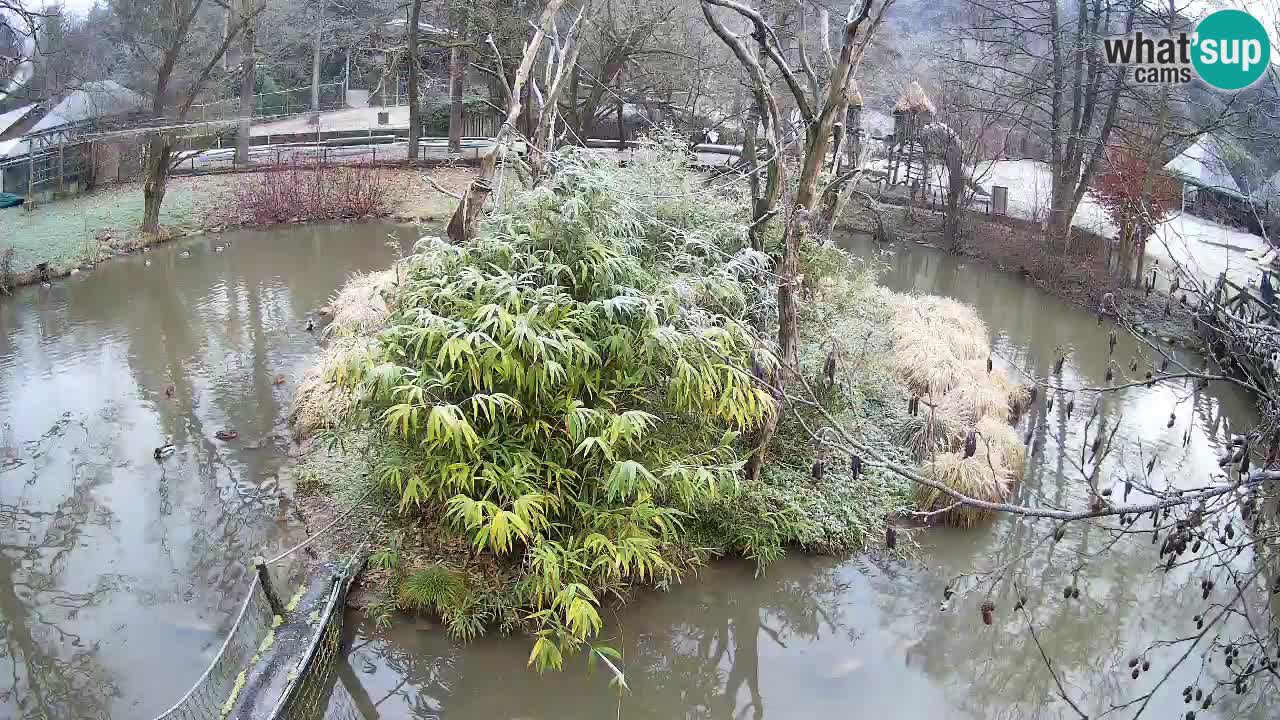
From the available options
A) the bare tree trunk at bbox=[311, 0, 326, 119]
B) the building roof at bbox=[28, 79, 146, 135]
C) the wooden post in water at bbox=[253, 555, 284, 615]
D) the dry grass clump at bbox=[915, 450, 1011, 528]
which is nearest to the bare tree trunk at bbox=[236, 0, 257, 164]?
the building roof at bbox=[28, 79, 146, 135]

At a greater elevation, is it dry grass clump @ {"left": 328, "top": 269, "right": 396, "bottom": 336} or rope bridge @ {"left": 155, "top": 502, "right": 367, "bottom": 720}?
dry grass clump @ {"left": 328, "top": 269, "right": 396, "bottom": 336}

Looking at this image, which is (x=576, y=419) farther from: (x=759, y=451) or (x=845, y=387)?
(x=845, y=387)

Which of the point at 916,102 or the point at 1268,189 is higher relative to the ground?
the point at 916,102

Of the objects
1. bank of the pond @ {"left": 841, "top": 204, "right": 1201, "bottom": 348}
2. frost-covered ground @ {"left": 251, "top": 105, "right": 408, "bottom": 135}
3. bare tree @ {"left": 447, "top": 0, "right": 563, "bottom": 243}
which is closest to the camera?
bare tree @ {"left": 447, "top": 0, "right": 563, "bottom": 243}

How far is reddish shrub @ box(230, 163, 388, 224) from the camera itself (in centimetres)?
1441

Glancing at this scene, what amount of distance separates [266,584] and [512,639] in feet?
4.12

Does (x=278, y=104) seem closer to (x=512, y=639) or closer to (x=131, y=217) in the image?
(x=131, y=217)

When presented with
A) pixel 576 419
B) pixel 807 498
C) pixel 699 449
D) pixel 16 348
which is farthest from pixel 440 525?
pixel 16 348

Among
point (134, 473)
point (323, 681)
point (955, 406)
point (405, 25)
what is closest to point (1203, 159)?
point (955, 406)

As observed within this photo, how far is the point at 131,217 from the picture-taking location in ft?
44.2

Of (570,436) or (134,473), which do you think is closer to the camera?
(570,436)

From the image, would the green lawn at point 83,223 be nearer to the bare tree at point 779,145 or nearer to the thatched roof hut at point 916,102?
the bare tree at point 779,145

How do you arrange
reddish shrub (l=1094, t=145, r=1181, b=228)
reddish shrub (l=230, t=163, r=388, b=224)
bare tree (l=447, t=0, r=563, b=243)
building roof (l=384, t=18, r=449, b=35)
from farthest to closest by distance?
building roof (l=384, t=18, r=449, b=35) < reddish shrub (l=230, t=163, r=388, b=224) < reddish shrub (l=1094, t=145, r=1181, b=228) < bare tree (l=447, t=0, r=563, b=243)

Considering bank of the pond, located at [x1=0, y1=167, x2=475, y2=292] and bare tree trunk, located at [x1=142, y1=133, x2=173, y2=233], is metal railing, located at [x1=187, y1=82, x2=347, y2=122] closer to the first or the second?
bank of the pond, located at [x1=0, y1=167, x2=475, y2=292]
